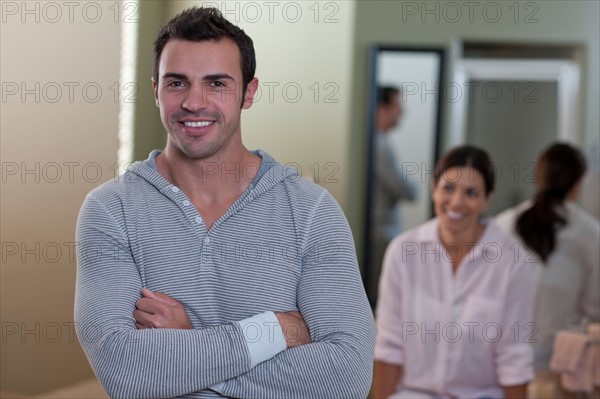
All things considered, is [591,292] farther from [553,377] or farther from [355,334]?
[355,334]

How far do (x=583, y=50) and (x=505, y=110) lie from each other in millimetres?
306

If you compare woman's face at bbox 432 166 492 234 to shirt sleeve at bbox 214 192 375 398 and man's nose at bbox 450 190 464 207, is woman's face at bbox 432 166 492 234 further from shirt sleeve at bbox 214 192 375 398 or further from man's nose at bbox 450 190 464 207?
shirt sleeve at bbox 214 192 375 398

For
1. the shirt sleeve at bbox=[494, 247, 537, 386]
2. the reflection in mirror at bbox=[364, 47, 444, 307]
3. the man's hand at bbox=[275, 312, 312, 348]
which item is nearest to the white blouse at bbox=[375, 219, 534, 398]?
the shirt sleeve at bbox=[494, 247, 537, 386]

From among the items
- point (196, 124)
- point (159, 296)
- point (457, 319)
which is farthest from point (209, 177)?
point (457, 319)

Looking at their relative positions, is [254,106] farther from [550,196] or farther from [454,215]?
[550,196]

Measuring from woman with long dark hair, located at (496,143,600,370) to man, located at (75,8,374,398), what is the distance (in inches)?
49.3

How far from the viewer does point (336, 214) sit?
1.28 m

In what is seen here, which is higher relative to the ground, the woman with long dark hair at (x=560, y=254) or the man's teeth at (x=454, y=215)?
the man's teeth at (x=454, y=215)

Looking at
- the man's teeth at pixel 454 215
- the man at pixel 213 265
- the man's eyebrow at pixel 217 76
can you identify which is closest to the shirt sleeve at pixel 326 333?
the man at pixel 213 265

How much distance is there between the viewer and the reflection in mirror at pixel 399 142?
9.02 ft

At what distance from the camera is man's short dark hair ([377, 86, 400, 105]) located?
276 cm

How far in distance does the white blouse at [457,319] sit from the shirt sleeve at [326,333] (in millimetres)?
840

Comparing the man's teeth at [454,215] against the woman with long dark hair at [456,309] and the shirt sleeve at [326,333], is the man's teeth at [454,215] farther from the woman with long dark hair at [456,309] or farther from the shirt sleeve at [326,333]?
the shirt sleeve at [326,333]

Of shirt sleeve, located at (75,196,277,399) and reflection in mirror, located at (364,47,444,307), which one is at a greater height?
reflection in mirror, located at (364,47,444,307)
